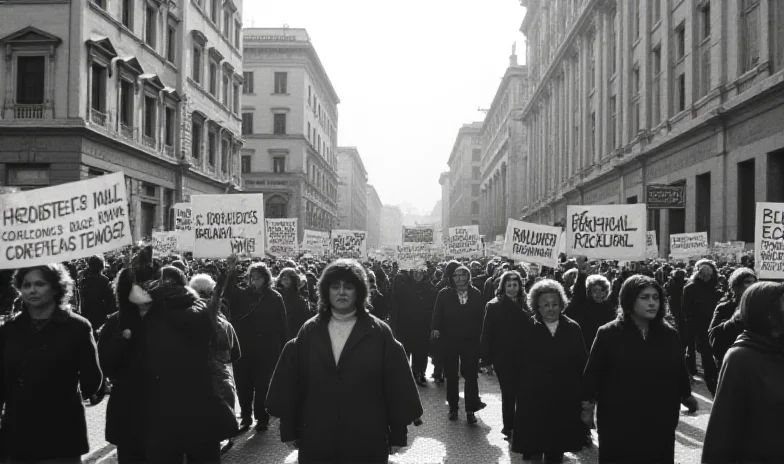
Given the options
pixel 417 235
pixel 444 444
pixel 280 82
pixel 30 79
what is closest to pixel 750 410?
pixel 444 444

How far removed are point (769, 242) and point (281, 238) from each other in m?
13.0

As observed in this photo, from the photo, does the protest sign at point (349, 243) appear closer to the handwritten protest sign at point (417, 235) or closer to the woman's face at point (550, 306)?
the handwritten protest sign at point (417, 235)

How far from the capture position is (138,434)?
4.85m

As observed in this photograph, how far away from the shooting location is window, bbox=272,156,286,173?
61281 mm

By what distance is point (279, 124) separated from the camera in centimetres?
6172

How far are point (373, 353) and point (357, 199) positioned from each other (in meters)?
131

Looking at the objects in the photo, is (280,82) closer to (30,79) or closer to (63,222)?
(30,79)

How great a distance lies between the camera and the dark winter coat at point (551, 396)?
5617 millimetres

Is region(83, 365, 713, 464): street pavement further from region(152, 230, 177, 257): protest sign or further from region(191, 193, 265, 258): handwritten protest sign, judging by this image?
region(152, 230, 177, 257): protest sign

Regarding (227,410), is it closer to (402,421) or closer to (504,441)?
(402,421)

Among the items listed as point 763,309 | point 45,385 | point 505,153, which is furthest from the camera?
point 505,153

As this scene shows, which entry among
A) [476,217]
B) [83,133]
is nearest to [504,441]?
[83,133]

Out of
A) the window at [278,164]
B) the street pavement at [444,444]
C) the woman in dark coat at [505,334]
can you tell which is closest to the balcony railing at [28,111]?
the street pavement at [444,444]

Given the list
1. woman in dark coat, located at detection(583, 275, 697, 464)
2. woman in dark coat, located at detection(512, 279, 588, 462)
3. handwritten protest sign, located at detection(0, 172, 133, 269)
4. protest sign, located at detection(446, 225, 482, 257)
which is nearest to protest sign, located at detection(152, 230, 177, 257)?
protest sign, located at detection(446, 225, 482, 257)
